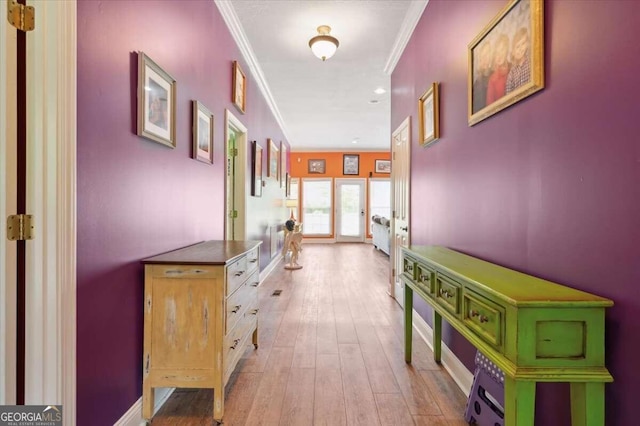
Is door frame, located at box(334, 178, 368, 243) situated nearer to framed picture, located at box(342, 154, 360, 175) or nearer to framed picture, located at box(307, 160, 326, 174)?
framed picture, located at box(342, 154, 360, 175)

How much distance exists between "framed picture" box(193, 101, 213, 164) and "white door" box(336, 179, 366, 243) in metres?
7.71

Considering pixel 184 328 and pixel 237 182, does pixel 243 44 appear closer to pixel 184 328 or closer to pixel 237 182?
pixel 237 182

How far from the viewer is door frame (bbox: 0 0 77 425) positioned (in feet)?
3.83

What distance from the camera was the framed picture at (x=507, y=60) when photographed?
135 cm

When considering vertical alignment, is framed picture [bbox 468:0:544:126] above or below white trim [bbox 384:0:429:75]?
below

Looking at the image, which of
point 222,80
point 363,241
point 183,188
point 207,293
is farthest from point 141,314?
point 363,241

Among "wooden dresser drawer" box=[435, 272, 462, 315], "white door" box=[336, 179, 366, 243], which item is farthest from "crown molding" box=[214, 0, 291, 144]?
"white door" box=[336, 179, 366, 243]

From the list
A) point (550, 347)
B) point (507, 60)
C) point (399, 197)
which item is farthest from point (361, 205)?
point (550, 347)

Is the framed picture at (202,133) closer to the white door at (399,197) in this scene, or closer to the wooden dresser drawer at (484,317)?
the white door at (399,197)

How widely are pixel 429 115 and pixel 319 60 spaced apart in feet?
6.67

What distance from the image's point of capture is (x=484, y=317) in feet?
3.96

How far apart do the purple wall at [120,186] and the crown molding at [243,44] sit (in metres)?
0.67

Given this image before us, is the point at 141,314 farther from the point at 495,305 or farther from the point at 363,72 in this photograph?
the point at 363,72

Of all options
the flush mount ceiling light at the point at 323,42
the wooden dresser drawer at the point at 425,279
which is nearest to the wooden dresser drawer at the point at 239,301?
the wooden dresser drawer at the point at 425,279
